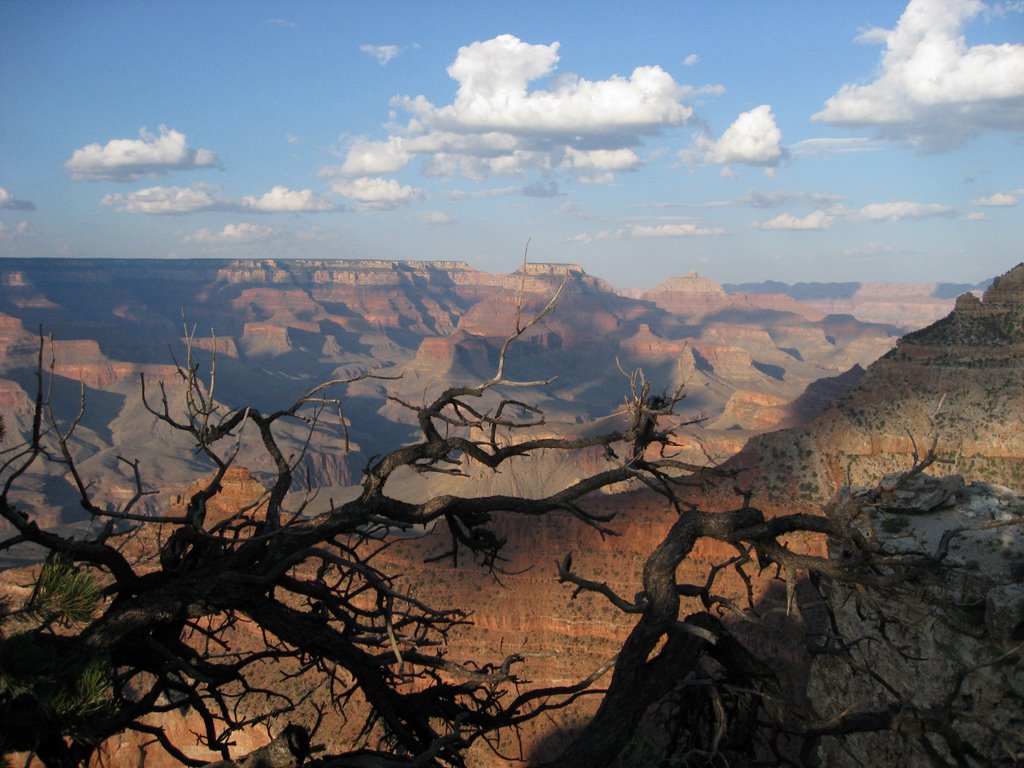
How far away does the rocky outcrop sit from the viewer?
7.14 metres

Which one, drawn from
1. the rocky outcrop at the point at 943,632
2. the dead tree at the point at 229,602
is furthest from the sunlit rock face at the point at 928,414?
the dead tree at the point at 229,602

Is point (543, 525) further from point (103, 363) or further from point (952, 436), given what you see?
point (103, 363)

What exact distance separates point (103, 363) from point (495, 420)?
188m

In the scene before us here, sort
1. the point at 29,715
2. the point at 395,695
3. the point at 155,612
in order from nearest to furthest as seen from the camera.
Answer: the point at 29,715
the point at 155,612
the point at 395,695

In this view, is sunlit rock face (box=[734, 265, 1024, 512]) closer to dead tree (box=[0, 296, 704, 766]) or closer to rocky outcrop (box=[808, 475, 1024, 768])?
rocky outcrop (box=[808, 475, 1024, 768])

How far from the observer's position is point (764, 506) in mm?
34875

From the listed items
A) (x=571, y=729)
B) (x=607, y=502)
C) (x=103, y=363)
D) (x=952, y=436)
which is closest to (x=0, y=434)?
(x=571, y=729)

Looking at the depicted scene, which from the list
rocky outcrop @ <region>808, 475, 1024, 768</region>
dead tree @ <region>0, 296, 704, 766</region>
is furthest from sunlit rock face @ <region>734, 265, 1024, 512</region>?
dead tree @ <region>0, 296, 704, 766</region>

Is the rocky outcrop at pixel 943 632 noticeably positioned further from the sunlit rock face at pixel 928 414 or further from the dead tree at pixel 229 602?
the sunlit rock face at pixel 928 414

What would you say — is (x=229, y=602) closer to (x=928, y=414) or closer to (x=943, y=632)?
(x=943, y=632)

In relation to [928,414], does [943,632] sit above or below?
above

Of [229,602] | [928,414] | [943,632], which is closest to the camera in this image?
[229,602]

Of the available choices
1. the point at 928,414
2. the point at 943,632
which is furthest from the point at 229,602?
the point at 928,414

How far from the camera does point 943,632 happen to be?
8477 mm
